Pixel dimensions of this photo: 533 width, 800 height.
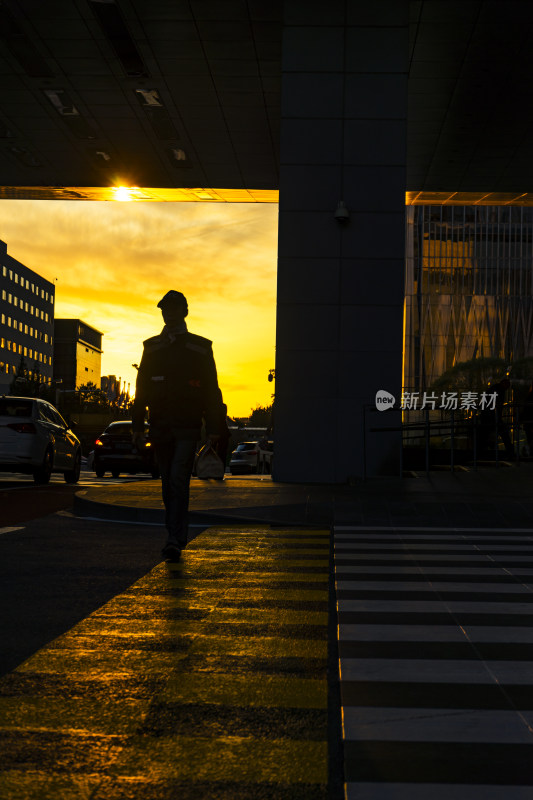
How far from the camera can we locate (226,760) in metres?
2.82

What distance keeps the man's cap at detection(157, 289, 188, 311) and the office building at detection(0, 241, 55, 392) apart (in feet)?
405

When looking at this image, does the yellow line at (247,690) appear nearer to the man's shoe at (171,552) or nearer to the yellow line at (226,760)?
the yellow line at (226,760)

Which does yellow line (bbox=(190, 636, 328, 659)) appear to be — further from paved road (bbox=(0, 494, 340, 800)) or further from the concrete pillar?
the concrete pillar

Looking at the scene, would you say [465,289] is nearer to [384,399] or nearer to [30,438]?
[30,438]

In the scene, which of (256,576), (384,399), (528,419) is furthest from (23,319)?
(256,576)

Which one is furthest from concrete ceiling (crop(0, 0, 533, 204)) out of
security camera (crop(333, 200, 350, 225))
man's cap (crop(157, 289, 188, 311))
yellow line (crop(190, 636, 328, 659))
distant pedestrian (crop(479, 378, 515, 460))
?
yellow line (crop(190, 636, 328, 659))

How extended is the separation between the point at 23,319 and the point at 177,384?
145 m

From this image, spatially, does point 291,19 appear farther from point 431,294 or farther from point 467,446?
point 431,294

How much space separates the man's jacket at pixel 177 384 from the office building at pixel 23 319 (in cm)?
12340

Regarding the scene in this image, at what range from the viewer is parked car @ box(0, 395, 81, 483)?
17.5 meters

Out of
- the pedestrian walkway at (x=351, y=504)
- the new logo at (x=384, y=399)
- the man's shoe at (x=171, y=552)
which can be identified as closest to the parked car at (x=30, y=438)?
the pedestrian walkway at (x=351, y=504)

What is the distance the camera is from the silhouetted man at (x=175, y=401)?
7410 millimetres

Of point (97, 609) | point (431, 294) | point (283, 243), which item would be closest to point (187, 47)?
point (283, 243)

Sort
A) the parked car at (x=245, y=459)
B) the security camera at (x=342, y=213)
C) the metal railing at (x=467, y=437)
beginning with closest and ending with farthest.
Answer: the security camera at (x=342, y=213) < the metal railing at (x=467, y=437) < the parked car at (x=245, y=459)
